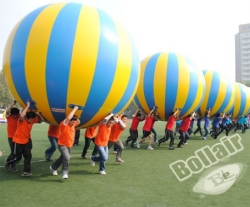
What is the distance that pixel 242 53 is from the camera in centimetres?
10062

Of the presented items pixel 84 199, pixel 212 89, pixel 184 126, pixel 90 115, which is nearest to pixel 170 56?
pixel 184 126

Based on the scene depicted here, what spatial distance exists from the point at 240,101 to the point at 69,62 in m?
13.3

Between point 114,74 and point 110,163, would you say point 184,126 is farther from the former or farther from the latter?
point 114,74

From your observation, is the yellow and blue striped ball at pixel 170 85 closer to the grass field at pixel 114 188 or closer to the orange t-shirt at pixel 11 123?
the grass field at pixel 114 188

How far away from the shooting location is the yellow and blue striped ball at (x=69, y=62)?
4648mm

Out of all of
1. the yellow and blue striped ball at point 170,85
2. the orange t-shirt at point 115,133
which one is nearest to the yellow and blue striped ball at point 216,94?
the yellow and blue striped ball at point 170,85

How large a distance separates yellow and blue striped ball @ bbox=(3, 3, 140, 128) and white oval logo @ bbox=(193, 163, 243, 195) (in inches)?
83.0

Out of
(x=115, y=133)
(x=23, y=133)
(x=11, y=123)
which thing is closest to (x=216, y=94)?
(x=115, y=133)

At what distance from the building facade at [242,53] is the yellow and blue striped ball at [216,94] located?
302 ft

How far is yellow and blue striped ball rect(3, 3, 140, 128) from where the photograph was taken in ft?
Answer: 15.3

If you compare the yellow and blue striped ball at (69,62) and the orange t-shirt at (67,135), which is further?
the orange t-shirt at (67,135)

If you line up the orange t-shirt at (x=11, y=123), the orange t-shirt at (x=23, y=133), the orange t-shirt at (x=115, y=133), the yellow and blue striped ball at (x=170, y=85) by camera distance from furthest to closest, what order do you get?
the yellow and blue striped ball at (x=170, y=85)
the orange t-shirt at (x=115, y=133)
the orange t-shirt at (x=11, y=123)
the orange t-shirt at (x=23, y=133)

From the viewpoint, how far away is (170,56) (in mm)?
8758

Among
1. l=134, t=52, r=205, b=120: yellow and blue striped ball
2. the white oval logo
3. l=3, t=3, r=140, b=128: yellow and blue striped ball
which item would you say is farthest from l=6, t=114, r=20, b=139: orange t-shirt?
the white oval logo
